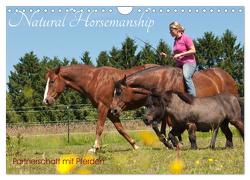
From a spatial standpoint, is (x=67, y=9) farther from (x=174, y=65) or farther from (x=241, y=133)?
(x=241, y=133)

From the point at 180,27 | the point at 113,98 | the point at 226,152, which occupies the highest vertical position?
Result: the point at 180,27

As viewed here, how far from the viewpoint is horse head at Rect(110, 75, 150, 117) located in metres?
9.79

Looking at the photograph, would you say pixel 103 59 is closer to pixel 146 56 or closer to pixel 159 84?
pixel 146 56

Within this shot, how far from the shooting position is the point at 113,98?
9891 millimetres

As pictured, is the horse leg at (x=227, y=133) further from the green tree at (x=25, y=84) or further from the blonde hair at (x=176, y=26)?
the green tree at (x=25, y=84)

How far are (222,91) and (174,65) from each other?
30.9 inches

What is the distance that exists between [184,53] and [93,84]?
1822 mm

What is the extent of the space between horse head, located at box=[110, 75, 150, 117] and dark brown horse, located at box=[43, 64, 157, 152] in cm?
10

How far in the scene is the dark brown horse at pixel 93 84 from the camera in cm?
991

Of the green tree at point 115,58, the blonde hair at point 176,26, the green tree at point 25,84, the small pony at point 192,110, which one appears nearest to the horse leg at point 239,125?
the small pony at point 192,110

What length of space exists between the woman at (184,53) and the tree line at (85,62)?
0.30ft

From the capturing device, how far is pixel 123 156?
8.55 meters

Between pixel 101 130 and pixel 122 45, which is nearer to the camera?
pixel 122 45
